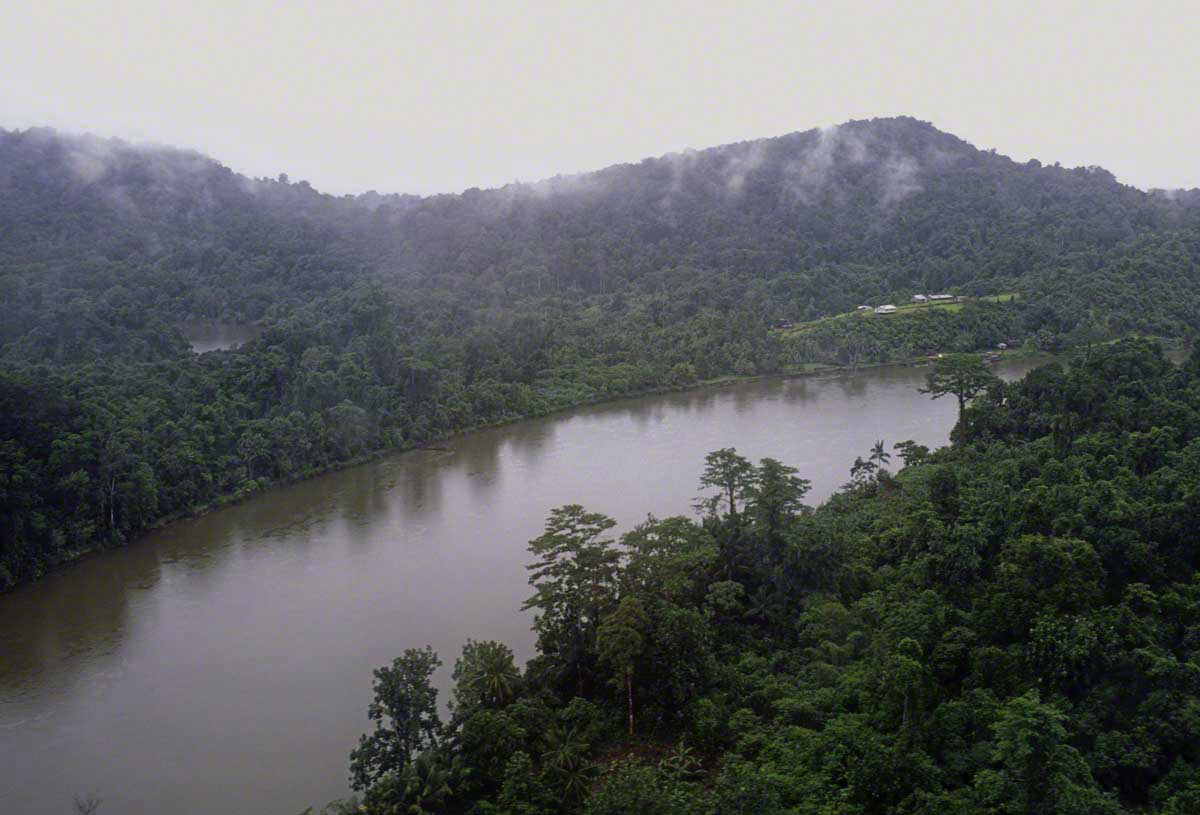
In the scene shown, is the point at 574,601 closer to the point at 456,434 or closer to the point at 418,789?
→ the point at 418,789

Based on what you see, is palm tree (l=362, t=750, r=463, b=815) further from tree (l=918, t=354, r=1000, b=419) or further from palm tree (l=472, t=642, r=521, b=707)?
tree (l=918, t=354, r=1000, b=419)

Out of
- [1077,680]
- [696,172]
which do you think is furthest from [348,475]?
[696,172]

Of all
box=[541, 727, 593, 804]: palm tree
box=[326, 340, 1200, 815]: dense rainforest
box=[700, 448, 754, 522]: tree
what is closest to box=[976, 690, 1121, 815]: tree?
box=[326, 340, 1200, 815]: dense rainforest

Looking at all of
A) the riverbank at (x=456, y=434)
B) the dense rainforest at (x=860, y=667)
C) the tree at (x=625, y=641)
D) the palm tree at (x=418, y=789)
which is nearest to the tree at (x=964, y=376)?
the dense rainforest at (x=860, y=667)

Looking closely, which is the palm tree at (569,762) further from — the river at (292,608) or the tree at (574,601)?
the river at (292,608)

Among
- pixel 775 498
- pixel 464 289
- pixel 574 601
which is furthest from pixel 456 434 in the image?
pixel 464 289
